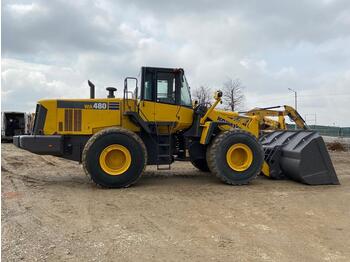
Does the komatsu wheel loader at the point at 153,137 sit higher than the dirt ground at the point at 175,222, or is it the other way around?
the komatsu wheel loader at the point at 153,137

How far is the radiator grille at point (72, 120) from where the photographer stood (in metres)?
9.55

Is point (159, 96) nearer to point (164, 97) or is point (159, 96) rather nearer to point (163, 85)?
point (164, 97)

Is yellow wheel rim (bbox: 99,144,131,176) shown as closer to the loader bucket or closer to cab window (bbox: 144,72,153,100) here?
cab window (bbox: 144,72,153,100)

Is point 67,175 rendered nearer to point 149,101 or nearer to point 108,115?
point 108,115

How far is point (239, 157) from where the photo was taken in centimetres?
998

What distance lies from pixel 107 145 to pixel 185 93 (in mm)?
2546

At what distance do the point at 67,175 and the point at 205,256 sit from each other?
7684 mm

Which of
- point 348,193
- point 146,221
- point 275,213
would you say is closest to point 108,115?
point 146,221

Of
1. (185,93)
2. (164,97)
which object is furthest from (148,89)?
(185,93)

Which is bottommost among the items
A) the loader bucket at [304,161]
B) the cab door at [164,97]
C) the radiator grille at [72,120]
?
the loader bucket at [304,161]

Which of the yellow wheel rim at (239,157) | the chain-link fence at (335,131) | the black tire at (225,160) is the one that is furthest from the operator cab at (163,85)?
the chain-link fence at (335,131)

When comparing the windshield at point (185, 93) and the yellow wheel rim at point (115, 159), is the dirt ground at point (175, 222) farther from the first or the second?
the windshield at point (185, 93)

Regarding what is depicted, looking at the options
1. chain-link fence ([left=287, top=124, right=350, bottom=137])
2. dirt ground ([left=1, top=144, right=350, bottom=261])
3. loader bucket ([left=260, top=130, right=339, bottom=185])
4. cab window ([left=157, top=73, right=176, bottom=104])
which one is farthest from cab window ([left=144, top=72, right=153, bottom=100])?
chain-link fence ([left=287, top=124, right=350, bottom=137])

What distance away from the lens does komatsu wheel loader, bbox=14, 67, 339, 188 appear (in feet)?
30.0
